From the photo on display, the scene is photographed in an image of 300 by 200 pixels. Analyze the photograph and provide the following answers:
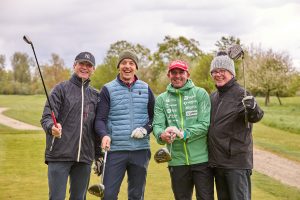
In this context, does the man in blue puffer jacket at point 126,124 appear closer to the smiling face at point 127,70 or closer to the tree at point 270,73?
the smiling face at point 127,70

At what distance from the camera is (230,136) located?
18.3 feet

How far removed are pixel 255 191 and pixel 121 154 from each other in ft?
14.4

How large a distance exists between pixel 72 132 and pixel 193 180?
166 centimetres

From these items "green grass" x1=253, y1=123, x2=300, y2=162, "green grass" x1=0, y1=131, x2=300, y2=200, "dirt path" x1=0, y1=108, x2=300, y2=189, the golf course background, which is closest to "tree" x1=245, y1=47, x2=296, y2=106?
"green grass" x1=253, y1=123, x2=300, y2=162

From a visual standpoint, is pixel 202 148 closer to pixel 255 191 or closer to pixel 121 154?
pixel 121 154

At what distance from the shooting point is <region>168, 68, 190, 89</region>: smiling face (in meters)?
5.76

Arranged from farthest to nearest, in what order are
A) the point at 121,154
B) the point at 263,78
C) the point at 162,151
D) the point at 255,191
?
the point at 263,78 → the point at 255,191 → the point at 121,154 → the point at 162,151

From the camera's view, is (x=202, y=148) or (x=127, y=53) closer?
(x=202, y=148)

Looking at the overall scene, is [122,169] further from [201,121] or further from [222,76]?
[222,76]

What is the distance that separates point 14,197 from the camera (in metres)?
8.50

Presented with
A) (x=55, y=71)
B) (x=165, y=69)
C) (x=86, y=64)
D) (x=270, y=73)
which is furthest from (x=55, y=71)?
(x=86, y=64)

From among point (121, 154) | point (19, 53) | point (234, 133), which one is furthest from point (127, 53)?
point (19, 53)

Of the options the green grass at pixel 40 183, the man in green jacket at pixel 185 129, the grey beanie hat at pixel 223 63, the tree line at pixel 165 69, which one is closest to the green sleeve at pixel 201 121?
the man in green jacket at pixel 185 129

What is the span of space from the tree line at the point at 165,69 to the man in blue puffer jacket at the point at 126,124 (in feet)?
75.3
